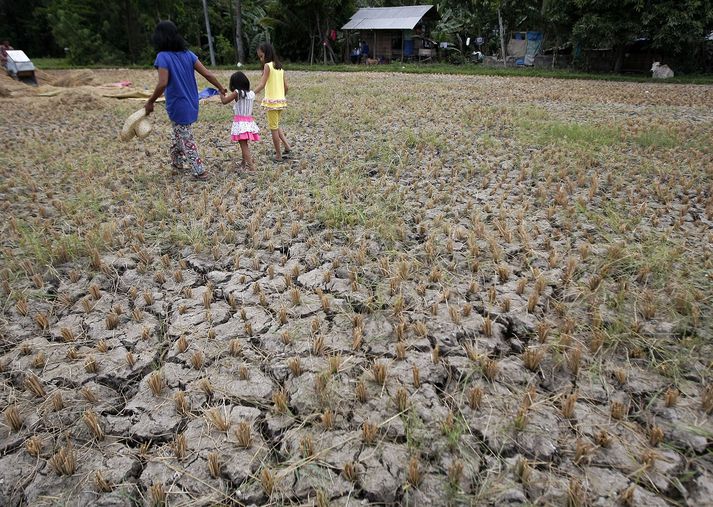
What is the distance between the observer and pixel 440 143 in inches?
242

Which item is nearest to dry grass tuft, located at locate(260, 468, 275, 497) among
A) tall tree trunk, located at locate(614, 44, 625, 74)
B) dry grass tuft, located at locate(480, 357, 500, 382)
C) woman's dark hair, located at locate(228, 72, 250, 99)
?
dry grass tuft, located at locate(480, 357, 500, 382)

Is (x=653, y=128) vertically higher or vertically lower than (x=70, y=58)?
lower

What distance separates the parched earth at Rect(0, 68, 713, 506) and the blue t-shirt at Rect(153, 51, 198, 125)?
28.5 inches

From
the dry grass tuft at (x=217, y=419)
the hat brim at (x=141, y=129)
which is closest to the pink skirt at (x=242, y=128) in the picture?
the hat brim at (x=141, y=129)

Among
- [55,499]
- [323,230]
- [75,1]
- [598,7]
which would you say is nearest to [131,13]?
[75,1]

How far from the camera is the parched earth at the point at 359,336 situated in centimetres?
164

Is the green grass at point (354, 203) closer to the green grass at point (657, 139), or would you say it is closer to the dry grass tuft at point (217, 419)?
the dry grass tuft at point (217, 419)

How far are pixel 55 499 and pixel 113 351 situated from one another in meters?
0.84

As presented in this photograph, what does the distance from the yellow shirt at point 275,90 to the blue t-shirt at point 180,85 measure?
0.82m

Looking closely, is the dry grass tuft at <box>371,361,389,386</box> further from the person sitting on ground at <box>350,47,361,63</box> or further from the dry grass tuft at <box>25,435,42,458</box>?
the person sitting on ground at <box>350,47,361,63</box>

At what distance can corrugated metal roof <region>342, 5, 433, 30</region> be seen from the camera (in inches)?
961

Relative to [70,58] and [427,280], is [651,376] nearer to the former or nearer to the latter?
[427,280]

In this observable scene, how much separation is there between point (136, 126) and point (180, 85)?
2.42 ft

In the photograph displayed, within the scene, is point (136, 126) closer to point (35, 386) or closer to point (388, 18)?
point (35, 386)
